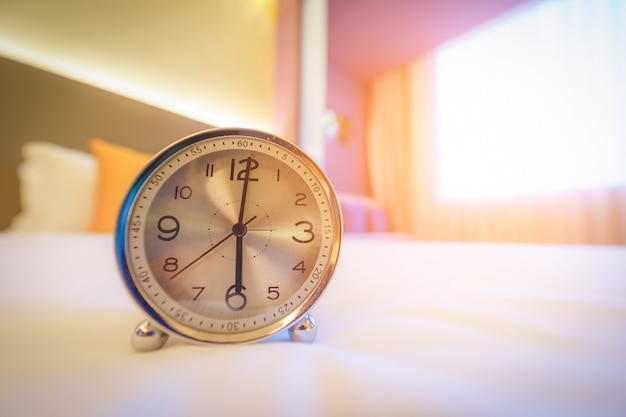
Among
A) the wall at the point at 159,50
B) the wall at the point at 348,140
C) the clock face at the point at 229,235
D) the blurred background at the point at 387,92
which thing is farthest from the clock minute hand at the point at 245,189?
the wall at the point at 348,140

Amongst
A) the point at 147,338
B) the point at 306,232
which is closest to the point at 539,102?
the point at 306,232

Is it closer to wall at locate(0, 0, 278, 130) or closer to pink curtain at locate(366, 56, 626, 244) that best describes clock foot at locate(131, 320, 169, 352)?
wall at locate(0, 0, 278, 130)

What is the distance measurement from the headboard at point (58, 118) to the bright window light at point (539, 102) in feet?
10.9

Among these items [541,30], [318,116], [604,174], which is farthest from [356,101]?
[604,174]

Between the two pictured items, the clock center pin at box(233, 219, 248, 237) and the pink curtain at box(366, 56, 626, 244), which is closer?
the clock center pin at box(233, 219, 248, 237)

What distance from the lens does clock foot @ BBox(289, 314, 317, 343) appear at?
38 cm

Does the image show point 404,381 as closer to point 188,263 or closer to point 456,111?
point 188,263

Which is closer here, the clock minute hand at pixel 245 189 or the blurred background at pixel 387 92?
the clock minute hand at pixel 245 189

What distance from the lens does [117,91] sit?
6.43 feet

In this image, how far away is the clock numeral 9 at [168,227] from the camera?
0.37 metres

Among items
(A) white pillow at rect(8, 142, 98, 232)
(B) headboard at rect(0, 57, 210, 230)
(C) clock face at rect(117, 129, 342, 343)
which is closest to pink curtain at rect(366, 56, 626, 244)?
(B) headboard at rect(0, 57, 210, 230)

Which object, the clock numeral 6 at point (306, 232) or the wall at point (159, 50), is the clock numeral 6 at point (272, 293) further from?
the wall at point (159, 50)

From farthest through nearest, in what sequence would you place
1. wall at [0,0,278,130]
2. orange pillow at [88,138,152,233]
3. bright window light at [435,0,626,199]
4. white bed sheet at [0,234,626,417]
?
bright window light at [435,0,626,199]
wall at [0,0,278,130]
orange pillow at [88,138,152,233]
white bed sheet at [0,234,626,417]

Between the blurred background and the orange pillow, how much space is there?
0.28 metres
